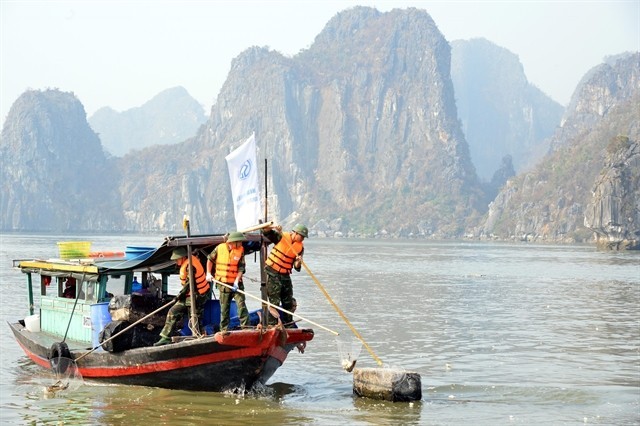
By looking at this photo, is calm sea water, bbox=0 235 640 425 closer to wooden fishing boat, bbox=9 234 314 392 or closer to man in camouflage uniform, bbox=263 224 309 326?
wooden fishing boat, bbox=9 234 314 392

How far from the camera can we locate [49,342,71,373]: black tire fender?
1946 cm

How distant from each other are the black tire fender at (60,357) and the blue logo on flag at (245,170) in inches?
209

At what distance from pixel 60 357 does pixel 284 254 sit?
16.1ft

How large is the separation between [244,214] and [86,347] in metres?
5.10

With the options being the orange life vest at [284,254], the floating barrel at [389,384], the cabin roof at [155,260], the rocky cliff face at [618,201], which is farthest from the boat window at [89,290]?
the rocky cliff face at [618,201]

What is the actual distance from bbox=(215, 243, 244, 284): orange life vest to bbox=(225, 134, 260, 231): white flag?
71 cm

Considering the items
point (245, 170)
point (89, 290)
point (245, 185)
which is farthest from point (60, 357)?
point (245, 170)

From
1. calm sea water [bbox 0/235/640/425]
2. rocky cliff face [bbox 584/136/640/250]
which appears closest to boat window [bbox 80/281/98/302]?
A: calm sea water [bbox 0/235/640/425]

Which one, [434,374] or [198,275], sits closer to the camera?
[198,275]

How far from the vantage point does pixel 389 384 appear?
18.0 metres

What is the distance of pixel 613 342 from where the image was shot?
26.9 metres

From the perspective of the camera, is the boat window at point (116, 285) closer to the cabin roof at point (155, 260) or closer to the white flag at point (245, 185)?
the cabin roof at point (155, 260)

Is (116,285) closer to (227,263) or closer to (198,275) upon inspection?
(198,275)

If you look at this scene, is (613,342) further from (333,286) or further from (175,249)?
(333,286)
